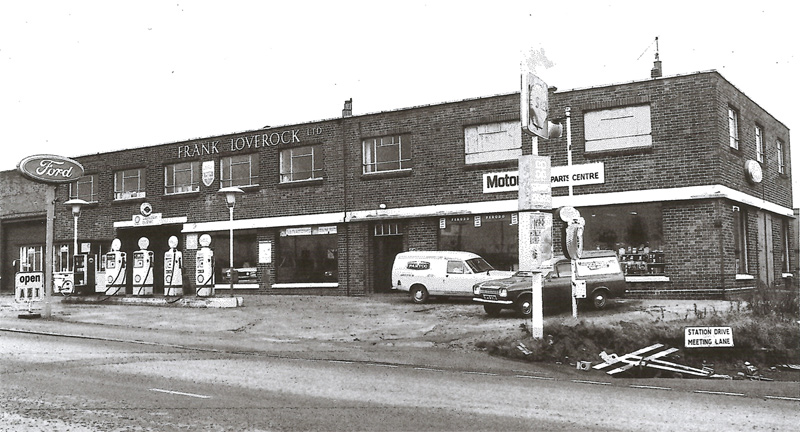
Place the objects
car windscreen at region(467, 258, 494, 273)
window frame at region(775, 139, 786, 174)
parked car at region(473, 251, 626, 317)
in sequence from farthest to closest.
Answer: window frame at region(775, 139, 786, 174) < car windscreen at region(467, 258, 494, 273) < parked car at region(473, 251, 626, 317)

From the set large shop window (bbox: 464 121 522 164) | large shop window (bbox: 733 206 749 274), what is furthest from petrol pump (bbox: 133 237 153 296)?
large shop window (bbox: 733 206 749 274)

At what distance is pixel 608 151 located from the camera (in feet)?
73.2

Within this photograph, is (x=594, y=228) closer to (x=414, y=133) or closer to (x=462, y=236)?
(x=462, y=236)

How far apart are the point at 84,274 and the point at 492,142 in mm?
16568

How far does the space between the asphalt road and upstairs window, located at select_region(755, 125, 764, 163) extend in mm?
17708

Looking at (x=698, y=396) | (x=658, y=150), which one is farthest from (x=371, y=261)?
(x=698, y=396)

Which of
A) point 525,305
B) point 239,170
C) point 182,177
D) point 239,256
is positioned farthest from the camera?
point 182,177

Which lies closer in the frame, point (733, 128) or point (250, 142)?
point (733, 128)

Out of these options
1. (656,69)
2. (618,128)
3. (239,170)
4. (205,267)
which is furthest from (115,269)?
(656,69)

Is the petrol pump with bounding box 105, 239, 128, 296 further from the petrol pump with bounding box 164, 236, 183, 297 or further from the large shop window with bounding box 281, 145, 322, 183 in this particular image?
the large shop window with bounding box 281, 145, 322, 183

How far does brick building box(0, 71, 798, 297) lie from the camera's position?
842 inches

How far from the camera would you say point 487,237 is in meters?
24.2

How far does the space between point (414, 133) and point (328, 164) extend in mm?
3709

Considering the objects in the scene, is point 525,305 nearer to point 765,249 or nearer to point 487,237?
point 487,237
